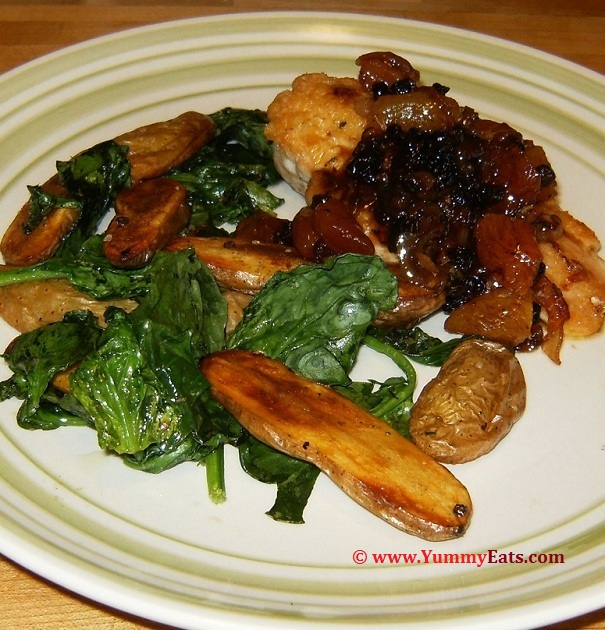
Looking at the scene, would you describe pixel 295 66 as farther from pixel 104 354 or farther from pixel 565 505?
pixel 565 505

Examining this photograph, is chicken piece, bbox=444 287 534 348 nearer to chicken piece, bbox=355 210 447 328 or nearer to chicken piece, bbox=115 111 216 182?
chicken piece, bbox=355 210 447 328

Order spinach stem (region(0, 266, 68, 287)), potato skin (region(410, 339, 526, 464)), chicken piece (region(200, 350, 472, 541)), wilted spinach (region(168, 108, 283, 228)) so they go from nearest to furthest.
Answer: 1. chicken piece (region(200, 350, 472, 541))
2. potato skin (region(410, 339, 526, 464))
3. spinach stem (region(0, 266, 68, 287))
4. wilted spinach (region(168, 108, 283, 228))

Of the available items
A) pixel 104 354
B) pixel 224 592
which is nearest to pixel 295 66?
pixel 104 354

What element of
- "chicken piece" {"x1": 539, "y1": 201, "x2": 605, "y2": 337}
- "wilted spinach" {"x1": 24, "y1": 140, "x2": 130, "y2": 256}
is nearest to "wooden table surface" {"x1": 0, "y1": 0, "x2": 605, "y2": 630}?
"wilted spinach" {"x1": 24, "y1": 140, "x2": 130, "y2": 256}

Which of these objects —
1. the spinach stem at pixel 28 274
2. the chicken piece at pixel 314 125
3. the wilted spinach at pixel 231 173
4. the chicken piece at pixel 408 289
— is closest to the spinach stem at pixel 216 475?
the chicken piece at pixel 408 289

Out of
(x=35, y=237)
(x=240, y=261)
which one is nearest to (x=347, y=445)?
(x=240, y=261)

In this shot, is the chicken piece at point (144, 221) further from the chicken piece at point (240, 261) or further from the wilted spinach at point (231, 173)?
the wilted spinach at point (231, 173)

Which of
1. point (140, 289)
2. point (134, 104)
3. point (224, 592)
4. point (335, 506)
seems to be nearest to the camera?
point (224, 592)

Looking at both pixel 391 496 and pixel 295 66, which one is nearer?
pixel 391 496
